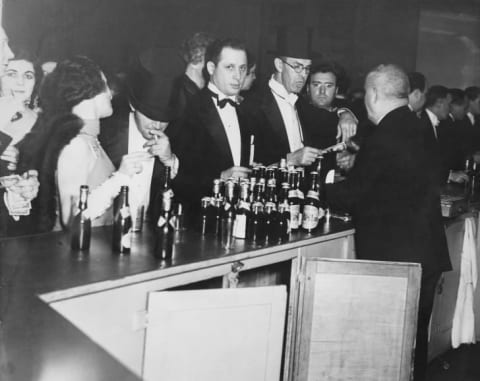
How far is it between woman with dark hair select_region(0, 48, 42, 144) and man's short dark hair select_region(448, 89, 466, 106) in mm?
2855

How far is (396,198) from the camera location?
3037 mm

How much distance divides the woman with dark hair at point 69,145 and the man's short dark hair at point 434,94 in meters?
2.32

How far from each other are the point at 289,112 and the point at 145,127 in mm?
999

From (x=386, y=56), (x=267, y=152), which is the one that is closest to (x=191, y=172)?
(x=267, y=152)

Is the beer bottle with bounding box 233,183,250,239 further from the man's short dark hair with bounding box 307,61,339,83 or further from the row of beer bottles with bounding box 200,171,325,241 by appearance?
the man's short dark hair with bounding box 307,61,339,83

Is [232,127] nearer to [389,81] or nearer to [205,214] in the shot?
[205,214]

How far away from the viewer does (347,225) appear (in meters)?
3.18

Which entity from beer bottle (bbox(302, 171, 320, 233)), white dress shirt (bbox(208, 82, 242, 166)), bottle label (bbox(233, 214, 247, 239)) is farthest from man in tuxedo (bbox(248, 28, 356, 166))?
bottle label (bbox(233, 214, 247, 239))

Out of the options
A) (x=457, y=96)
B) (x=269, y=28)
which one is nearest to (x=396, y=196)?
(x=269, y=28)

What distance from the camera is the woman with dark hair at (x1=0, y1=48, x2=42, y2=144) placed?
6.83 feet

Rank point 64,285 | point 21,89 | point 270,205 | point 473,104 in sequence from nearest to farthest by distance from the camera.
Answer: point 64,285 < point 21,89 < point 270,205 < point 473,104

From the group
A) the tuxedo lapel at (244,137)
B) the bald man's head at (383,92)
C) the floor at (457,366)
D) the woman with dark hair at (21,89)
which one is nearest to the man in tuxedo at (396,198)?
the bald man's head at (383,92)

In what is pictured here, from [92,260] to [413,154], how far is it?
163 centimetres

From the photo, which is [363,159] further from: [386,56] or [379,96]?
[386,56]
